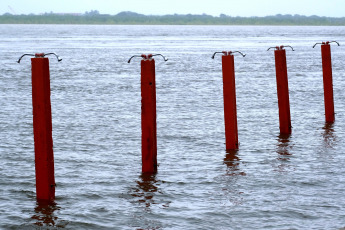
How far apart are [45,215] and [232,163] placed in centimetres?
461

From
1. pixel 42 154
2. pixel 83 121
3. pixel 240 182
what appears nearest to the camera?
pixel 42 154

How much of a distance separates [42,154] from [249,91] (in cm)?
1931

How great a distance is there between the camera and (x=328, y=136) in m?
17.4

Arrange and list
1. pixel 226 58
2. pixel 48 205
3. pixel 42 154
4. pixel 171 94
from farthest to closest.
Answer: pixel 171 94, pixel 226 58, pixel 48 205, pixel 42 154

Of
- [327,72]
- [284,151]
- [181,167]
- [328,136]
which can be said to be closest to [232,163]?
[181,167]

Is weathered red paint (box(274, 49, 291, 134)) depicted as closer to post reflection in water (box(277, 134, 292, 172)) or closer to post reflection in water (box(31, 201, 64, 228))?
post reflection in water (box(277, 134, 292, 172))

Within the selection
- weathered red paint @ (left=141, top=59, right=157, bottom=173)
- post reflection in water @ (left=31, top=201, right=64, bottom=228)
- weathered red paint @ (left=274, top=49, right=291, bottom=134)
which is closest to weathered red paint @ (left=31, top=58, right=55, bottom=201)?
post reflection in water @ (left=31, top=201, right=64, bottom=228)

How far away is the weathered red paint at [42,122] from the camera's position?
1023cm

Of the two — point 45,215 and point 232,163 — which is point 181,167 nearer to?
point 232,163

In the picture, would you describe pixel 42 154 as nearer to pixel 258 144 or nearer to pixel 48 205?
pixel 48 205

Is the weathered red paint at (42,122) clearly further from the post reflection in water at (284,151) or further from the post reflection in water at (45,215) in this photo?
the post reflection in water at (284,151)

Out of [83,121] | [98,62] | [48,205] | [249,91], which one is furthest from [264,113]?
[98,62]

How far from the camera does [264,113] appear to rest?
73.0 feet

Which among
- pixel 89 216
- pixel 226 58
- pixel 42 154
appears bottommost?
pixel 89 216
